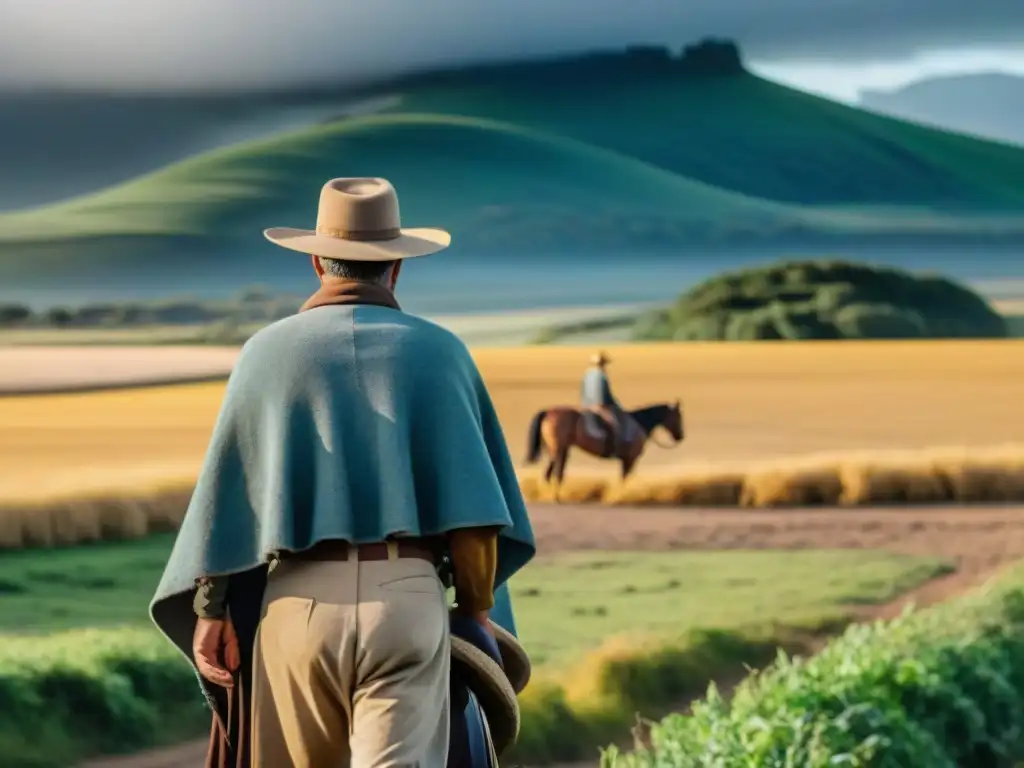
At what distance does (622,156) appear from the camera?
162ft

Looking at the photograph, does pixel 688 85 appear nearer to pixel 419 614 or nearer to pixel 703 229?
pixel 703 229

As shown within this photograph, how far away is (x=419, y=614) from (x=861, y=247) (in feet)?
116

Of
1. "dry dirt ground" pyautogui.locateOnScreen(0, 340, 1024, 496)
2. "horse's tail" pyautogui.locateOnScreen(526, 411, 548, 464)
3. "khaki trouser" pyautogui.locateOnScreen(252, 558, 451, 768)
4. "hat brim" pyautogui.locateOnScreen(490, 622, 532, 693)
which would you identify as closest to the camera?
"khaki trouser" pyautogui.locateOnScreen(252, 558, 451, 768)

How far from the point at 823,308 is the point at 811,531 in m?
17.0

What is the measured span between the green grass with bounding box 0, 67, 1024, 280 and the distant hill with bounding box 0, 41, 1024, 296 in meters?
0.07

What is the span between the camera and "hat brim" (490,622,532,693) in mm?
3309

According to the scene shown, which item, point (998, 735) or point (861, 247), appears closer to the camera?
point (998, 735)

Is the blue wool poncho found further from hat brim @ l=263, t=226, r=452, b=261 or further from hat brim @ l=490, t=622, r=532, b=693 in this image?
hat brim @ l=490, t=622, r=532, b=693

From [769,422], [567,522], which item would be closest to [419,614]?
[567,522]

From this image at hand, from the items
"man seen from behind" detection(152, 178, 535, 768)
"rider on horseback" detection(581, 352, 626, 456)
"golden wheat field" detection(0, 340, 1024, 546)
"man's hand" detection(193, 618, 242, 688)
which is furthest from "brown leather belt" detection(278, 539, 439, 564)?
"rider on horseback" detection(581, 352, 626, 456)

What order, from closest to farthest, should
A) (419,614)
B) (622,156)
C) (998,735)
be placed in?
(419,614) → (998,735) → (622,156)

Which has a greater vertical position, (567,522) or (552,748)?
(552,748)

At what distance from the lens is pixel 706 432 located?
64.3 feet

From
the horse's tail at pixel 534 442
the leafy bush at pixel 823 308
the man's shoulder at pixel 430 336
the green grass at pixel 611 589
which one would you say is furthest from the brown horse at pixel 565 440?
the leafy bush at pixel 823 308
